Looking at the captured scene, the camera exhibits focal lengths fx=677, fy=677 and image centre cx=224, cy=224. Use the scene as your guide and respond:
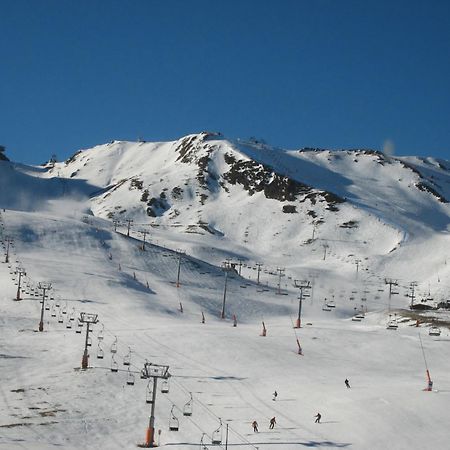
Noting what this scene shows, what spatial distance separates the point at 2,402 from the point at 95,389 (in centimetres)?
707

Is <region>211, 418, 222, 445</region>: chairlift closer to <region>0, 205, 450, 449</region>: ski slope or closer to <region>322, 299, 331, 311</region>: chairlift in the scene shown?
<region>0, 205, 450, 449</region>: ski slope

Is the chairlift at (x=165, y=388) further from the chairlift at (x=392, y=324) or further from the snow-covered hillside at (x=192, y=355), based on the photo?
the chairlift at (x=392, y=324)

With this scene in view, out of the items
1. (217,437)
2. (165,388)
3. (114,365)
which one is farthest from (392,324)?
(217,437)

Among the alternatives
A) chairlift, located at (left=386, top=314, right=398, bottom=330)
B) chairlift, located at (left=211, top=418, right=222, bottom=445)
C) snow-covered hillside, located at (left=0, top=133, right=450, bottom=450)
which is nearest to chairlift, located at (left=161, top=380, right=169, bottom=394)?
snow-covered hillside, located at (left=0, top=133, right=450, bottom=450)

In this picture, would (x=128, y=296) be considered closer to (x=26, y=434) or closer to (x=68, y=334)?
(x=68, y=334)

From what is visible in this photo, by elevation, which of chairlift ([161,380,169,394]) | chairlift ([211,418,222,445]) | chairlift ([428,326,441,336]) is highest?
chairlift ([428,326,441,336])

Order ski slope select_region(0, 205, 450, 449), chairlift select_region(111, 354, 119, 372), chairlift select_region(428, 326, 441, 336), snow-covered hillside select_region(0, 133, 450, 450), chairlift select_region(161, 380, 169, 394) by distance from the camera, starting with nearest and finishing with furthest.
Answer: ski slope select_region(0, 205, 450, 449)
snow-covered hillside select_region(0, 133, 450, 450)
chairlift select_region(161, 380, 169, 394)
chairlift select_region(111, 354, 119, 372)
chairlift select_region(428, 326, 441, 336)

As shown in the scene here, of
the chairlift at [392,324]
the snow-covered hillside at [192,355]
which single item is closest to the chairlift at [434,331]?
the snow-covered hillside at [192,355]

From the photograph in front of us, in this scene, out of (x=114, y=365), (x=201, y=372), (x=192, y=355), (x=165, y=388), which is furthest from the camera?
(x=192, y=355)

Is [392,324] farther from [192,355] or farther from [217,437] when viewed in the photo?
[217,437]

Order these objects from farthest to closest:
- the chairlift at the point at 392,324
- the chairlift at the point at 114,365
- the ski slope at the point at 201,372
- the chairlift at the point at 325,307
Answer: the chairlift at the point at 325,307 < the chairlift at the point at 392,324 < the chairlift at the point at 114,365 < the ski slope at the point at 201,372

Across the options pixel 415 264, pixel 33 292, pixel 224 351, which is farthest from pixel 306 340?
pixel 415 264

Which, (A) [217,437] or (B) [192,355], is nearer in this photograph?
(A) [217,437]

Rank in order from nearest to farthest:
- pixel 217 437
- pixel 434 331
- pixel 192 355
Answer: pixel 217 437, pixel 192 355, pixel 434 331
